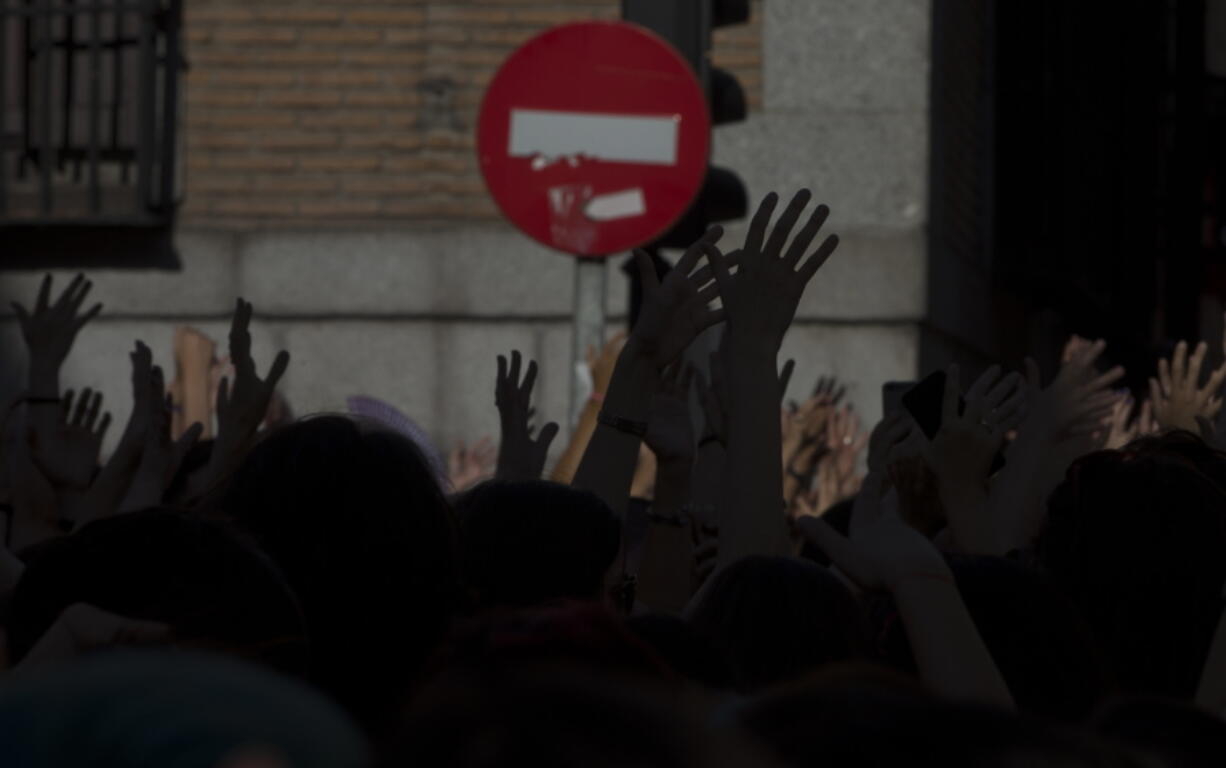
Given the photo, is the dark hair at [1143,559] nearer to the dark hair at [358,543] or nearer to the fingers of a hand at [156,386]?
the dark hair at [358,543]

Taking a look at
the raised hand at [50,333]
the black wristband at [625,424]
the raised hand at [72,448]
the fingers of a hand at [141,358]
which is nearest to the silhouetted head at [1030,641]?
the black wristband at [625,424]

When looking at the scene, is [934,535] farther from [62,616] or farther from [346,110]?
[346,110]

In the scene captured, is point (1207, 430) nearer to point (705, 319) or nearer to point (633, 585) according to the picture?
point (705, 319)

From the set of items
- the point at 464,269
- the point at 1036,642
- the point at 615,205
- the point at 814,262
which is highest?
the point at 615,205

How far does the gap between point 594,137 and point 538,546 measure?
139 inches

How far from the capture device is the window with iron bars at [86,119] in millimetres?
9602

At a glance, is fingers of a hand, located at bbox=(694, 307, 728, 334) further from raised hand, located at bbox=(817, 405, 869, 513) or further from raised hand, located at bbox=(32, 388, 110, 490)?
raised hand, located at bbox=(817, 405, 869, 513)

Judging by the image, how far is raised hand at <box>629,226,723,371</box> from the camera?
4.15m

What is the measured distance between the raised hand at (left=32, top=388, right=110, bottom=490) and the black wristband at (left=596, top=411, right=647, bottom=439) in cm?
159

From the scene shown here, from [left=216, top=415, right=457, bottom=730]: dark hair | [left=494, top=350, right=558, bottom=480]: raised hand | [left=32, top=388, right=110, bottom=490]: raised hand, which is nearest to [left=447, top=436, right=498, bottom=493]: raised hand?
[left=32, top=388, right=110, bottom=490]: raised hand

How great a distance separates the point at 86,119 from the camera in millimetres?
9719

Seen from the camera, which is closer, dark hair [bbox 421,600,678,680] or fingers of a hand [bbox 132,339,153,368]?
dark hair [bbox 421,600,678,680]

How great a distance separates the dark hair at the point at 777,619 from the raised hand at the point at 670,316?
1.19 m

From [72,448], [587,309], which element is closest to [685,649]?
[72,448]
